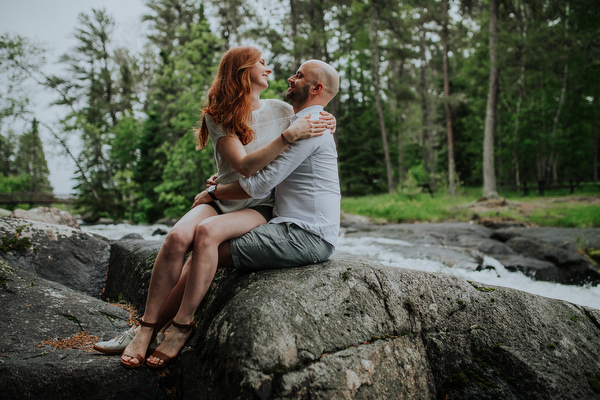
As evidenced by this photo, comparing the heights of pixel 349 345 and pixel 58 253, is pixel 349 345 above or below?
below

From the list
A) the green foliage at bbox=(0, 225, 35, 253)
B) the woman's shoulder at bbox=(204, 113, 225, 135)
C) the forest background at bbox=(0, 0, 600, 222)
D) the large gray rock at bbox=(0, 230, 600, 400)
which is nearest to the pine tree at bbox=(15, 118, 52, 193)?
the forest background at bbox=(0, 0, 600, 222)

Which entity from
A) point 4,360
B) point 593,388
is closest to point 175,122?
point 4,360

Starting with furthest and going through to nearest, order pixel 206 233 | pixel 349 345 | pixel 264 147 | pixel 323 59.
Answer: pixel 323 59
pixel 264 147
pixel 206 233
pixel 349 345

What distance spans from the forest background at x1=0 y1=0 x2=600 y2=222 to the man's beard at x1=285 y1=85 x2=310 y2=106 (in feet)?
43.9

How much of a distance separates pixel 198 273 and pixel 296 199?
0.80 meters

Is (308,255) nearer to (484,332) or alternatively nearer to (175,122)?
(484,332)

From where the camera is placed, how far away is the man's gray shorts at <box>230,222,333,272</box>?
7.59 ft

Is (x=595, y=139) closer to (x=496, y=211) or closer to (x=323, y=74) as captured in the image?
(x=496, y=211)

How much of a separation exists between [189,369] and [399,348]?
1254 millimetres

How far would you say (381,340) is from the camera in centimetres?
219

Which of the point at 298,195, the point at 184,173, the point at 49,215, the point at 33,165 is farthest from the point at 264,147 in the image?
the point at 33,165

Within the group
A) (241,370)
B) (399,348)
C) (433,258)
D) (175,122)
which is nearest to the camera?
(241,370)

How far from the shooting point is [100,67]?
2608cm

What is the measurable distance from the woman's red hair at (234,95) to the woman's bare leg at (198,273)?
2.11 feet
